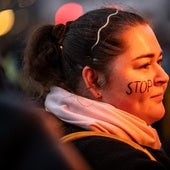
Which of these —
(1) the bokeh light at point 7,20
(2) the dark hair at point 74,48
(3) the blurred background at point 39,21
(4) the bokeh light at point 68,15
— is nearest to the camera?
(2) the dark hair at point 74,48

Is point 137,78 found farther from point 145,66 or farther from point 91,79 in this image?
point 91,79

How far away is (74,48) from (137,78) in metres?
0.26

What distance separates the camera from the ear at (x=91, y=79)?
1.84 m

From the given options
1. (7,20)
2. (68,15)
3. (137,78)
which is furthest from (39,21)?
(137,78)

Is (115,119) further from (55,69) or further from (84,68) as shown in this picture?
(55,69)

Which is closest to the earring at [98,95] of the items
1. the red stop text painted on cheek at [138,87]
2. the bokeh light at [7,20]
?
the red stop text painted on cheek at [138,87]

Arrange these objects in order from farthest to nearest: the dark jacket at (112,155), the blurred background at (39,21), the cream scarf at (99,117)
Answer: the blurred background at (39,21), the cream scarf at (99,117), the dark jacket at (112,155)

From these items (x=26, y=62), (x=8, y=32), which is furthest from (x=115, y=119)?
(x=8, y=32)

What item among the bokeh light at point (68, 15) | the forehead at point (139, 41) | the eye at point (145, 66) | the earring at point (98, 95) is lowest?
the bokeh light at point (68, 15)

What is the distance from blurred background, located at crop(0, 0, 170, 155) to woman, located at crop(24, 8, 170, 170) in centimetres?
32

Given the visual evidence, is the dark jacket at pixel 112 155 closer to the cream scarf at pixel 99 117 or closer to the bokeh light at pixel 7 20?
the cream scarf at pixel 99 117

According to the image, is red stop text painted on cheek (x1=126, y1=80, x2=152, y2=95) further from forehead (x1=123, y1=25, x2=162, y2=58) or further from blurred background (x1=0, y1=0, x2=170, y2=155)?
blurred background (x1=0, y1=0, x2=170, y2=155)

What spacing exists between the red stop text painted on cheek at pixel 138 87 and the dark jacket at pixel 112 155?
31 centimetres

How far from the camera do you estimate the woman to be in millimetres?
1729
